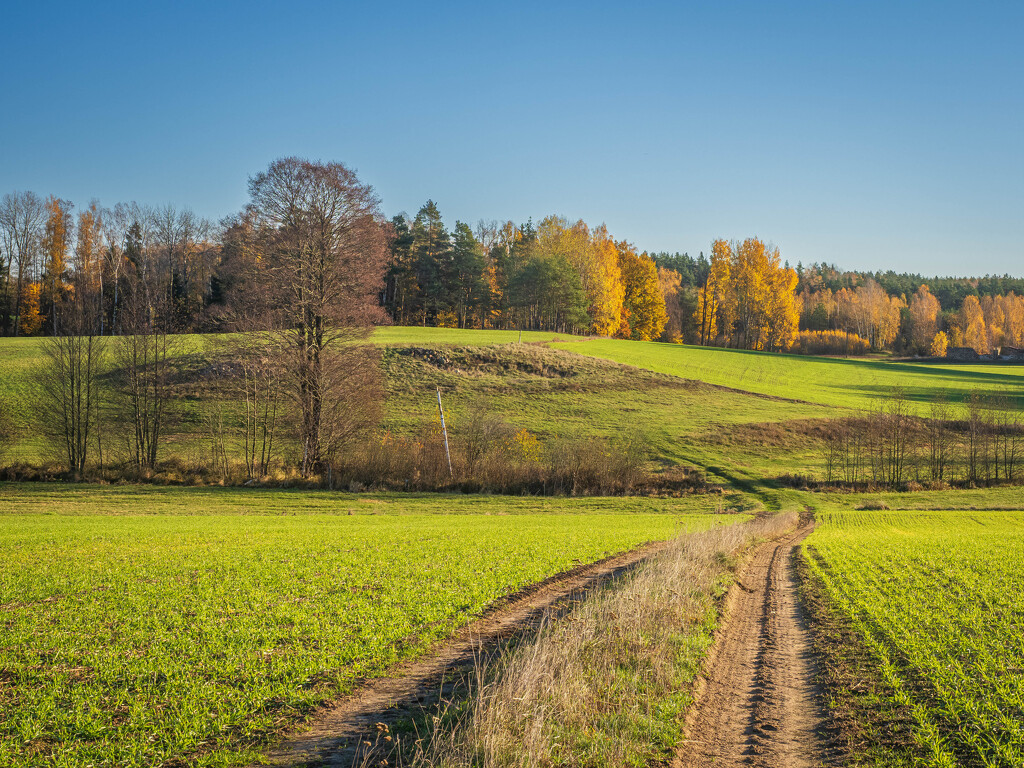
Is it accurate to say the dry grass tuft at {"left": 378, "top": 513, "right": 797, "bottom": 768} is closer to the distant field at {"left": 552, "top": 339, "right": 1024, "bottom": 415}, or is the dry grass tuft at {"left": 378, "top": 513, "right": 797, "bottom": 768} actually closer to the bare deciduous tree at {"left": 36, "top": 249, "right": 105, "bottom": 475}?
the bare deciduous tree at {"left": 36, "top": 249, "right": 105, "bottom": 475}

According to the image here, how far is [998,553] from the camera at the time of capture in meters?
18.1

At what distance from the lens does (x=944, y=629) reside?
411 inches

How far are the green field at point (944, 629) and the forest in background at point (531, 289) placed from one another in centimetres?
3599

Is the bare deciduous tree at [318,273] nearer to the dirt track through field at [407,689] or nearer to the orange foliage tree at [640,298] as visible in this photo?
the dirt track through field at [407,689]

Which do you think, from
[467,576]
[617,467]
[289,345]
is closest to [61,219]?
[289,345]

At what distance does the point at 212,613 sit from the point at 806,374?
79.0 meters

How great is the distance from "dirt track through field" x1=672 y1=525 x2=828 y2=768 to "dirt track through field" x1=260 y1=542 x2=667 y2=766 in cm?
313

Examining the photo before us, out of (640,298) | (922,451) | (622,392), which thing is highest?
(640,298)

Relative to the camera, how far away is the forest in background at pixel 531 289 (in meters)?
70.9

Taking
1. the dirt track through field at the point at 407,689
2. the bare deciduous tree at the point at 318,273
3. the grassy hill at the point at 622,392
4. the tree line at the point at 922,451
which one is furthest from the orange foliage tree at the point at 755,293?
the dirt track through field at the point at 407,689

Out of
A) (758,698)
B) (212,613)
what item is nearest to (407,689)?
(212,613)

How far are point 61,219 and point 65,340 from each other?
51.2m

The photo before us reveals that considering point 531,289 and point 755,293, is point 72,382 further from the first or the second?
point 755,293

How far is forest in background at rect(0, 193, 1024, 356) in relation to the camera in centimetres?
7094
